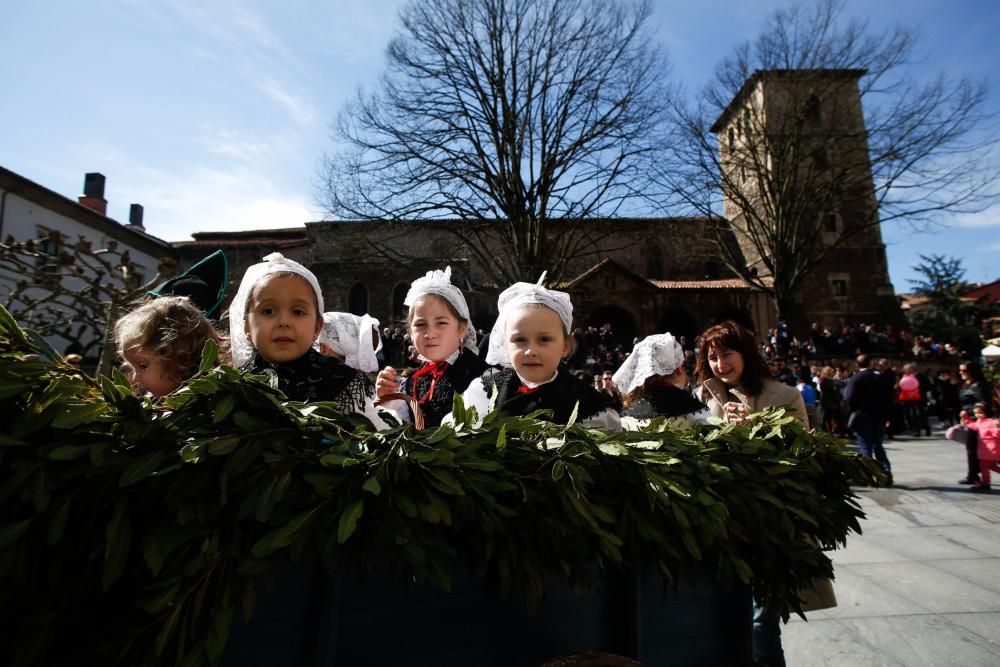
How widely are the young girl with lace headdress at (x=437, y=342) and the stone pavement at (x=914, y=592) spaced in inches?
96.4

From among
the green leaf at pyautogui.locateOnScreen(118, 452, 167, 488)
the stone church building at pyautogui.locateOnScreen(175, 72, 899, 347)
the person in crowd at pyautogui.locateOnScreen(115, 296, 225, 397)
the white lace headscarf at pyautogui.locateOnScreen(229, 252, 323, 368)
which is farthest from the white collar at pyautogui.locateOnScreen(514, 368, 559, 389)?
the stone church building at pyautogui.locateOnScreen(175, 72, 899, 347)

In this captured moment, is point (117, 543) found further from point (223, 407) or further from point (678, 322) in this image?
point (678, 322)

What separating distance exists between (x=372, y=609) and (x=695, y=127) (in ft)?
70.9

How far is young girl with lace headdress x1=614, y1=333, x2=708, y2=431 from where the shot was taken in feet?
12.3

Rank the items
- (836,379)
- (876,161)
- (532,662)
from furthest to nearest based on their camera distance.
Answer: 1. (876,161)
2. (836,379)
3. (532,662)

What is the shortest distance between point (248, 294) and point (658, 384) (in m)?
2.87

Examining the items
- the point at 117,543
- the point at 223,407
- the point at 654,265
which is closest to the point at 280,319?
the point at 223,407

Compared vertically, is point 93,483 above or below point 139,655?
above

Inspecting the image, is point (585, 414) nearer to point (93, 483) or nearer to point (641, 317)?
point (93, 483)

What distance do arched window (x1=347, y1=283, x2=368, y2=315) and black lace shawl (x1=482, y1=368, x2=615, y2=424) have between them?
30.2 metres

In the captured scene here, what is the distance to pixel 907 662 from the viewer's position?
116 inches

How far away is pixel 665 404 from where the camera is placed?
3.78 meters

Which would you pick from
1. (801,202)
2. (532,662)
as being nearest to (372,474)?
(532,662)

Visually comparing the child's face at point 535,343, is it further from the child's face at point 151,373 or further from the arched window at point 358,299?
the arched window at point 358,299
